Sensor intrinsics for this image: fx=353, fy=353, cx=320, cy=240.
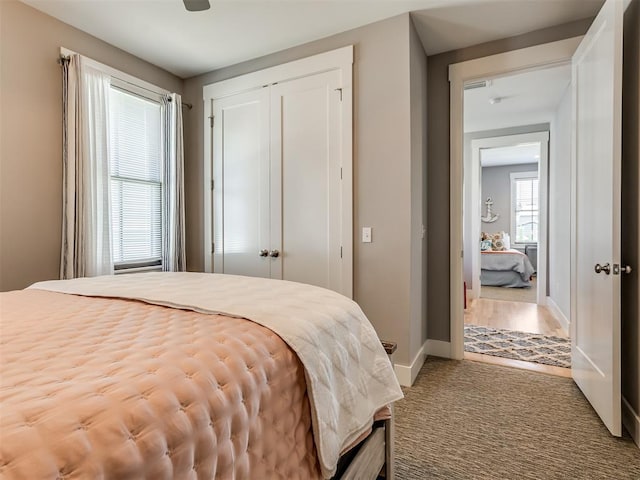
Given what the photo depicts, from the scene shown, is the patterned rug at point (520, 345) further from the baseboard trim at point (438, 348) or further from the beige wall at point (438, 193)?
the beige wall at point (438, 193)

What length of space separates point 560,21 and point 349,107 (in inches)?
66.3

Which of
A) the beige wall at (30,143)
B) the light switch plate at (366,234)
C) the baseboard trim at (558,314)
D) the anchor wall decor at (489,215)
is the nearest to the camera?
the beige wall at (30,143)

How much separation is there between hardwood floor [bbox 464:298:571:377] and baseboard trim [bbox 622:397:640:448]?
2.31 feet

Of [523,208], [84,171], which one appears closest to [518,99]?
[84,171]

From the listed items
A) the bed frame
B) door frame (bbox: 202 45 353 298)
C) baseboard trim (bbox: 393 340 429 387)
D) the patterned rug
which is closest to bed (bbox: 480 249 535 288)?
the patterned rug

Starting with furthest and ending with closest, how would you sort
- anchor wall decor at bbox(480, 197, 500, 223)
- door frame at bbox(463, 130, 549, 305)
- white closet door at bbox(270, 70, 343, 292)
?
anchor wall decor at bbox(480, 197, 500, 223) < door frame at bbox(463, 130, 549, 305) < white closet door at bbox(270, 70, 343, 292)

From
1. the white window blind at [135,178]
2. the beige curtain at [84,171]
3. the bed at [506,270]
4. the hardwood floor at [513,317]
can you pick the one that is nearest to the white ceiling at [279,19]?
the beige curtain at [84,171]

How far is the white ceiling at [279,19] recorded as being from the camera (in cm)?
247

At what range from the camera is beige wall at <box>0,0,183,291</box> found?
236 cm

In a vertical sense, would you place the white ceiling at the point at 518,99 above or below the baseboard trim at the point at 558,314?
above

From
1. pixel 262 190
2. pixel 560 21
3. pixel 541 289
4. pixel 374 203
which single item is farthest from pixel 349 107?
pixel 541 289

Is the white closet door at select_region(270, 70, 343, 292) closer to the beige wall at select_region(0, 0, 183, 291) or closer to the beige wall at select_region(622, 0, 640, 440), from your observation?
the beige wall at select_region(0, 0, 183, 291)

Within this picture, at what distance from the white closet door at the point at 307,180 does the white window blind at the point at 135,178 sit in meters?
1.14

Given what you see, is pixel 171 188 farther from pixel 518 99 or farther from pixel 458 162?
pixel 518 99
